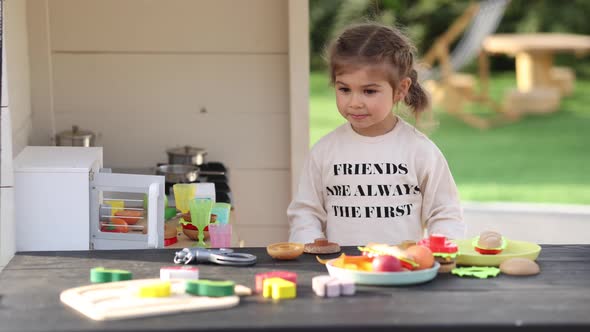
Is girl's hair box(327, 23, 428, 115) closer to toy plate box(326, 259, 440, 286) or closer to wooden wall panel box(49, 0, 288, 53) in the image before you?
toy plate box(326, 259, 440, 286)

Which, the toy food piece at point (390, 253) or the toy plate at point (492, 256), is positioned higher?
the toy food piece at point (390, 253)

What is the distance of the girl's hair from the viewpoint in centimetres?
285

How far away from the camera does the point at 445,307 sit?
6.04 feet

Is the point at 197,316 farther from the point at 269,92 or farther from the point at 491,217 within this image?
the point at 491,217

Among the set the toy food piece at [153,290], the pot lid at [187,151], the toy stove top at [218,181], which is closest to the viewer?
the toy food piece at [153,290]

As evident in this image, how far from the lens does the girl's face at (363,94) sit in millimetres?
2824

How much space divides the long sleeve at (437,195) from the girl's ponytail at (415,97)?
0.18 meters

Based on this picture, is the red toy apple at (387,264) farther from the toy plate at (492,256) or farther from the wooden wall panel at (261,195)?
the wooden wall panel at (261,195)

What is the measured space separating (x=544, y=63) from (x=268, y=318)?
9706 millimetres

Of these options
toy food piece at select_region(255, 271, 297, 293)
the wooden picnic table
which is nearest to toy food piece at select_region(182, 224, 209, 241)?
toy food piece at select_region(255, 271, 297, 293)

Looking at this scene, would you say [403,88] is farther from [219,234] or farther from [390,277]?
[390,277]

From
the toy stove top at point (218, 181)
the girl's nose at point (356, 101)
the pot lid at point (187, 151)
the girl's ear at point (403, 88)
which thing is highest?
the girl's ear at point (403, 88)

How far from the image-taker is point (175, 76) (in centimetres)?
407

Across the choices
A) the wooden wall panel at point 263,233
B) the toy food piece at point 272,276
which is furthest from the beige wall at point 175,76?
the toy food piece at point 272,276
